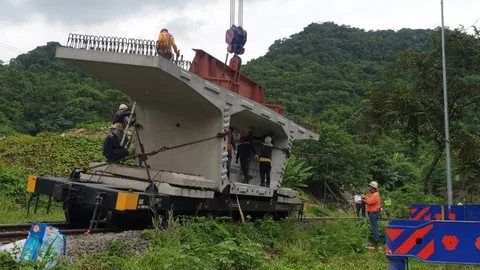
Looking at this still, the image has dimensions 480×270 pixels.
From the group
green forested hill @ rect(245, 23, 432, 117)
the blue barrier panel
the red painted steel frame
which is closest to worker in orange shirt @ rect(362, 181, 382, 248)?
the red painted steel frame

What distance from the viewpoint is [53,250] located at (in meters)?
4.65

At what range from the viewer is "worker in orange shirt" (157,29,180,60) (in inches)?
281

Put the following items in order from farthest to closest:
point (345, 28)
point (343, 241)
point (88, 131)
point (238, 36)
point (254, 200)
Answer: point (345, 28) → point (88, 131) → point (238, 36) → point (254, 200) → point (343, 241)

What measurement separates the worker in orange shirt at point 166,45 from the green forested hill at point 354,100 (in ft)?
27.1

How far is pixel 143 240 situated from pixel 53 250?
1.61 meters

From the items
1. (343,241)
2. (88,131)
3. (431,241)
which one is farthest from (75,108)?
(431,241)

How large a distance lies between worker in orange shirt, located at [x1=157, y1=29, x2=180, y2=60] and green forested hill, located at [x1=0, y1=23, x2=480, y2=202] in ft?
27.1

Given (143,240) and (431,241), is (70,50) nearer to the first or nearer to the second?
(143,240)

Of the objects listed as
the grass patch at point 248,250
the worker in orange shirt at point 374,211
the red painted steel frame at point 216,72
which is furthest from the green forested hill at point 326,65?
the grass patch at point 248,250

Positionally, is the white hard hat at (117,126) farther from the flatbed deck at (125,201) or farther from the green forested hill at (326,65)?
the green forested hill at (326,65)

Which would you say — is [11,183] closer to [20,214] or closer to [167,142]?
[20,214]

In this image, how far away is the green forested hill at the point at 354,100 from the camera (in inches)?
541

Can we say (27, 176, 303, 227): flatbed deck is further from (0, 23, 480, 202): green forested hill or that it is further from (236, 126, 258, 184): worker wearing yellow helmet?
(0, 23, 480, 202): green forested hill

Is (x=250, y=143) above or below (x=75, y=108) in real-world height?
below
